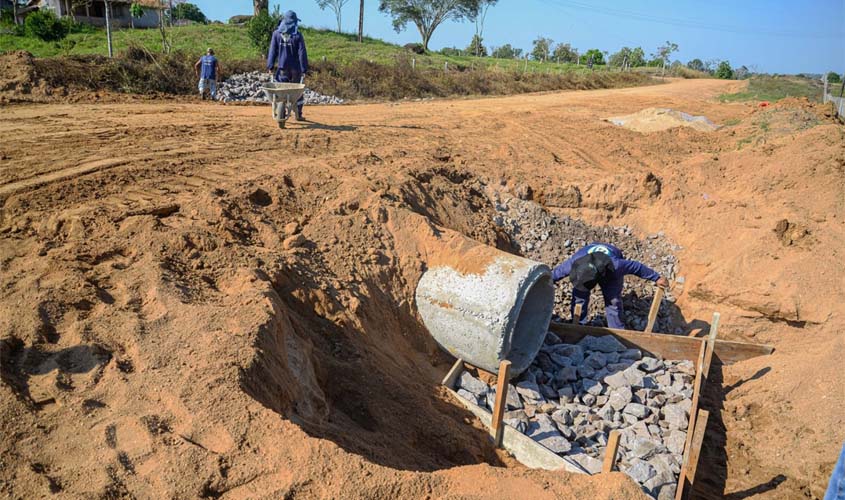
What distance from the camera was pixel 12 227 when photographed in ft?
16.7

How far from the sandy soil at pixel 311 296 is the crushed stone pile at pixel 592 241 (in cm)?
25

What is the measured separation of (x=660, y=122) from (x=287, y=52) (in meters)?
9.37

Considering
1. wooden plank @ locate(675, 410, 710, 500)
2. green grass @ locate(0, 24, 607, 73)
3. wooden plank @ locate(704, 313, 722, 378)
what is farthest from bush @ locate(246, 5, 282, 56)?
wooden plank @ locate(675, 410, 710, 500)

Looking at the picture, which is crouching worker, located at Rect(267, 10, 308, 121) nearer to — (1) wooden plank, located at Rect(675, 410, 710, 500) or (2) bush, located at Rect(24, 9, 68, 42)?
(1) wooden plank, located at Rect(675, 410, 710, 500)

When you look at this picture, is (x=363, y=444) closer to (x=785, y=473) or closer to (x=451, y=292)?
(x=451, y=292)

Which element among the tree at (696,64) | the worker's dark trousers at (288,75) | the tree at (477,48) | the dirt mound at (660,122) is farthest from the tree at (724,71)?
the worker's dark trousers at (288,75)

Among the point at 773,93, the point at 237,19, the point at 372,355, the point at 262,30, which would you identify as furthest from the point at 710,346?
the point at 237,19

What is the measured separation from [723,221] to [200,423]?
7.68 metres

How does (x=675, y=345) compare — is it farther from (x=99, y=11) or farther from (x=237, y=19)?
(x=99, y=11)

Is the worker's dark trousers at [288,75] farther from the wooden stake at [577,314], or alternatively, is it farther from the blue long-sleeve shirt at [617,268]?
the wooden stake at [577,314]

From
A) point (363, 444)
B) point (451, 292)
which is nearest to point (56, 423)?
point (363, 444)

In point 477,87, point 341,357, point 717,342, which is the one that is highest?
point 477,87

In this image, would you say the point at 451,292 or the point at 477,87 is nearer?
the point at 451,292

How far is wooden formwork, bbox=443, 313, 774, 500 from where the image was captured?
470 centimetres
